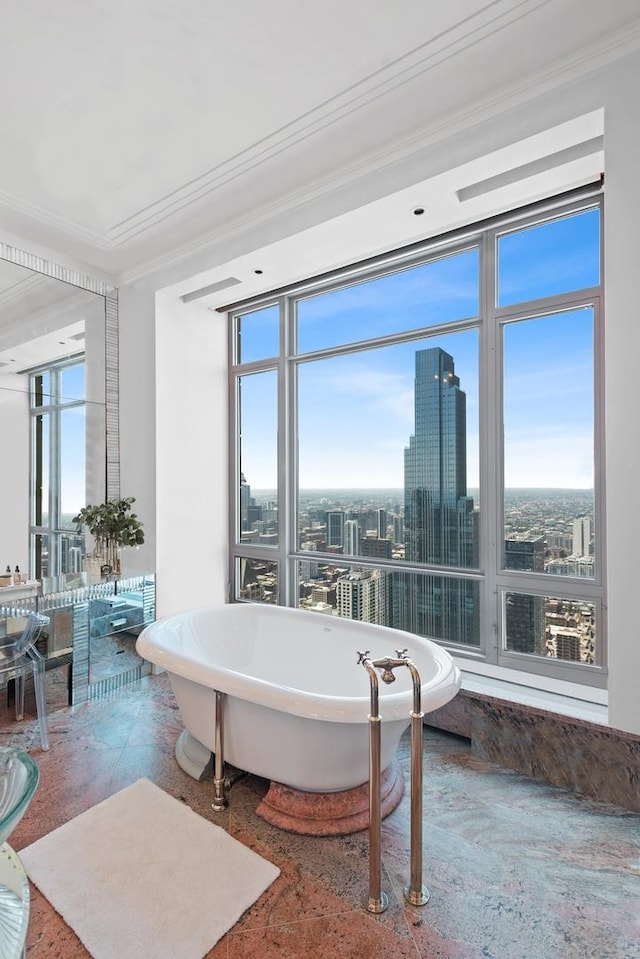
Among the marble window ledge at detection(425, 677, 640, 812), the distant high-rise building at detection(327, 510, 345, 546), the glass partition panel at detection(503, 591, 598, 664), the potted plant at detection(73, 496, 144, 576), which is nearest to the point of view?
the marble window ledge at detection(425, 677, 640, 812)

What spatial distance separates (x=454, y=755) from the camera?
2453mm

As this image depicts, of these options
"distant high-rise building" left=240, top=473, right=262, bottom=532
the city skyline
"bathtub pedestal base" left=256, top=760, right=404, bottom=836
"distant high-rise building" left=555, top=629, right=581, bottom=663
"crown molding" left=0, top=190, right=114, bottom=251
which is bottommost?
"bathtub pedestal base" left=256, top=760, right=404, bottom=836

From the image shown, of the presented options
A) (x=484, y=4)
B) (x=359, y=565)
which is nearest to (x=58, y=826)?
(x=359, y=565)

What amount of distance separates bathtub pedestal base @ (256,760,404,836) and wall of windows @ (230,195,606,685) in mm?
1123

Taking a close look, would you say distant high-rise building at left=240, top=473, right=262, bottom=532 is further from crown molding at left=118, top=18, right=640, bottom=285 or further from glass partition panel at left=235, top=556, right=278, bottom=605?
crown molding at left=118, top=18, right=640, bottom=285

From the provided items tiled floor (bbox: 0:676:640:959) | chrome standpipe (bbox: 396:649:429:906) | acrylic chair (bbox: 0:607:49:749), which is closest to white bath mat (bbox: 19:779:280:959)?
tiled floor (bbox: 0:676:640:959)

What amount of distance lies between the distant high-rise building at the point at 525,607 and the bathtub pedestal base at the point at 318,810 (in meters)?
1.09

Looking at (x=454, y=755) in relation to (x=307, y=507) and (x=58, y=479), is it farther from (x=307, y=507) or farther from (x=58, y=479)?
(x=58, y=479)

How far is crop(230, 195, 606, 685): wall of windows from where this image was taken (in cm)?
255

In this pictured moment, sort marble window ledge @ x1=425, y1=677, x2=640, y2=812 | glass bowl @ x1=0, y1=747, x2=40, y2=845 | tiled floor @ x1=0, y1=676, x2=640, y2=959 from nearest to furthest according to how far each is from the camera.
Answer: glass bowl @ x1=0, y1=747, x2=40, y2=845
tiled floor @ x1=0, y1=676, x2=640, y2=959
marble window ledge @ x1=425, y1=677, x2=640, y2=812

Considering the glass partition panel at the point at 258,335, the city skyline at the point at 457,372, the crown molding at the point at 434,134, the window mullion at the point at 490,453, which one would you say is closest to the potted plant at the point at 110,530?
the city skyline at the point at 457,372

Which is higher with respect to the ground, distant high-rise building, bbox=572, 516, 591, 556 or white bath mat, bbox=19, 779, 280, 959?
distant high-rise building, bbox=572, 516, 591, 556

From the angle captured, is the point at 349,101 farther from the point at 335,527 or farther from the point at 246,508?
the point at 246,508

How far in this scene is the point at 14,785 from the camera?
95cm
